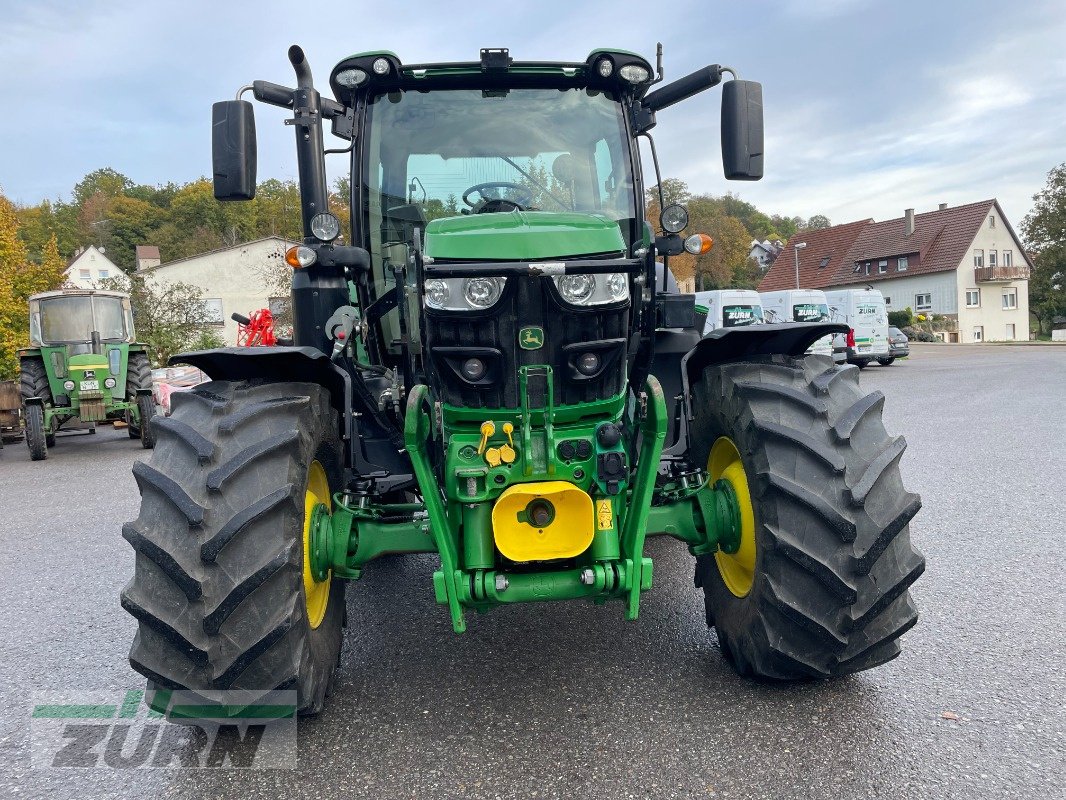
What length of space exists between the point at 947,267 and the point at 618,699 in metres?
56.2

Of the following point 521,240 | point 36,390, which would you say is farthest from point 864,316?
point 521,240

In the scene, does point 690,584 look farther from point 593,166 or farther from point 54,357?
point 54,357

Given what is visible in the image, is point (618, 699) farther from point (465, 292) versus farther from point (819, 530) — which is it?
point (465, 292)

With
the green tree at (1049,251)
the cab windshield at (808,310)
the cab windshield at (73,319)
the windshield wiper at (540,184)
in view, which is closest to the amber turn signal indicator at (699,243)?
the windshield wiper at (540,184)

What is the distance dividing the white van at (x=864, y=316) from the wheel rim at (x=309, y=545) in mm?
21937

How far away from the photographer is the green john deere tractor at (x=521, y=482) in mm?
2680

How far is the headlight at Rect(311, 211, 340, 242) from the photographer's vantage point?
3621 mm

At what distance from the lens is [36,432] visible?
39.5ft

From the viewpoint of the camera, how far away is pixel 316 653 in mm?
2957

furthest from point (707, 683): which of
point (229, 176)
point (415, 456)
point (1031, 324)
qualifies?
point (1031, 324)

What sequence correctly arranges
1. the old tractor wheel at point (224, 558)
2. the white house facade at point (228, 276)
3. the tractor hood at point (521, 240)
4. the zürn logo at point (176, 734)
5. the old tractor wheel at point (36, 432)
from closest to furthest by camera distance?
the old tractor wheel at point (224, 558) < the zürn logo at point (176, 734) < the tractor hood at point (521, 240) < the old tractor wheel at point (36, 432) < the white house facade at point (228, 276)

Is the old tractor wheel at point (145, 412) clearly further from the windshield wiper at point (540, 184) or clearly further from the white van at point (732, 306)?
the white van at point (732, 306)

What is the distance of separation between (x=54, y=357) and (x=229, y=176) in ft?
35.6

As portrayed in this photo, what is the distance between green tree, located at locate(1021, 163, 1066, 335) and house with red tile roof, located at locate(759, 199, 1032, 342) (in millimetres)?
3502
